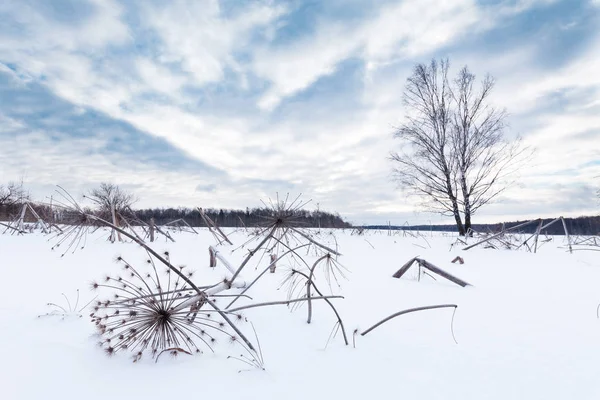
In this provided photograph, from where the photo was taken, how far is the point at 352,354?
1787 millimetres

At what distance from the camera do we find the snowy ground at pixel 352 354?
4.70ft

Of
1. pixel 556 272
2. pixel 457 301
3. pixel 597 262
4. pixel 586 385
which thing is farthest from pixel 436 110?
pixel 586 385

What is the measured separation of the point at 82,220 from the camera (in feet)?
6.48

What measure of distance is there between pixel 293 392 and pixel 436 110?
17.6m

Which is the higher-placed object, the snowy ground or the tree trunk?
the tree trunk

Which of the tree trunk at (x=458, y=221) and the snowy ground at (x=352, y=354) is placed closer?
the snowy ground at (x=352, y=354)

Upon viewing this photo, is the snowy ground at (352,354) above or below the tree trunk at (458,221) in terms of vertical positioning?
below

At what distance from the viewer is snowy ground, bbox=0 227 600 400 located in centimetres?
143

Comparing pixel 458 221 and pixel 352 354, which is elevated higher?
pixel 458 221

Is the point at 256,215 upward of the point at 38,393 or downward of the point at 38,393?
upward

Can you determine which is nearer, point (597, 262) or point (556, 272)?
point (556, 272)

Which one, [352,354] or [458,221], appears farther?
[458,221]

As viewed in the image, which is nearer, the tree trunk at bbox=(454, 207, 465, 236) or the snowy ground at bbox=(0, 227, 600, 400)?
the snowy ground at bbox=(0, 227, 600, 400)

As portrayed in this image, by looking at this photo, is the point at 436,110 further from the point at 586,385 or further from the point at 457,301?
the point at 586,385
